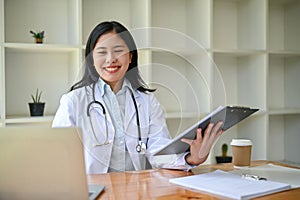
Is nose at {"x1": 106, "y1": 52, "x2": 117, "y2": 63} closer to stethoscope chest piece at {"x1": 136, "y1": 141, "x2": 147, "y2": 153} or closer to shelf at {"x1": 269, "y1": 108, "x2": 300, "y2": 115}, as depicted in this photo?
stethoscope chest piece at {"x1": 136, "y1": 141, "x2": 147, "y2": 153}

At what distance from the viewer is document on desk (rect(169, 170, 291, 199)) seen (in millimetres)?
1144

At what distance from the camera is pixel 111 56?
151 centimetres

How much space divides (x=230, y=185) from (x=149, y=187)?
262 millimetres

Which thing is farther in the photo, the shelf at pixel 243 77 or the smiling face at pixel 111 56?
the shelf at pixel 243 77

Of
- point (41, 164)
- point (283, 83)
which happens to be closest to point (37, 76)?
point (41, 164)

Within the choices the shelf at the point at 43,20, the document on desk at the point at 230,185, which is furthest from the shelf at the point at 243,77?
the document on desk at the point at 230,185

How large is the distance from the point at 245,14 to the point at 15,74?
5.94 ft

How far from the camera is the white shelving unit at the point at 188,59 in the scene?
228 cm

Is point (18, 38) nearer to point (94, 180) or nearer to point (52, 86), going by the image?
point (52, 86)

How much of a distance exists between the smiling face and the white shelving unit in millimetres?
313

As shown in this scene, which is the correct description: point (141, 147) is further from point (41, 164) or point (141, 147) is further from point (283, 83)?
point (283, 83)

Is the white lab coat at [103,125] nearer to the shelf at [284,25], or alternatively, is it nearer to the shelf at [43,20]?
the shelf at [43,20]

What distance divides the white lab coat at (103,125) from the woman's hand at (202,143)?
55 millimetres

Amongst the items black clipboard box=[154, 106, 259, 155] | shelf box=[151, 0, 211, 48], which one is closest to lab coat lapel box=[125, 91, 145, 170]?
black clipboard box=[154, 106, 259, 155]
